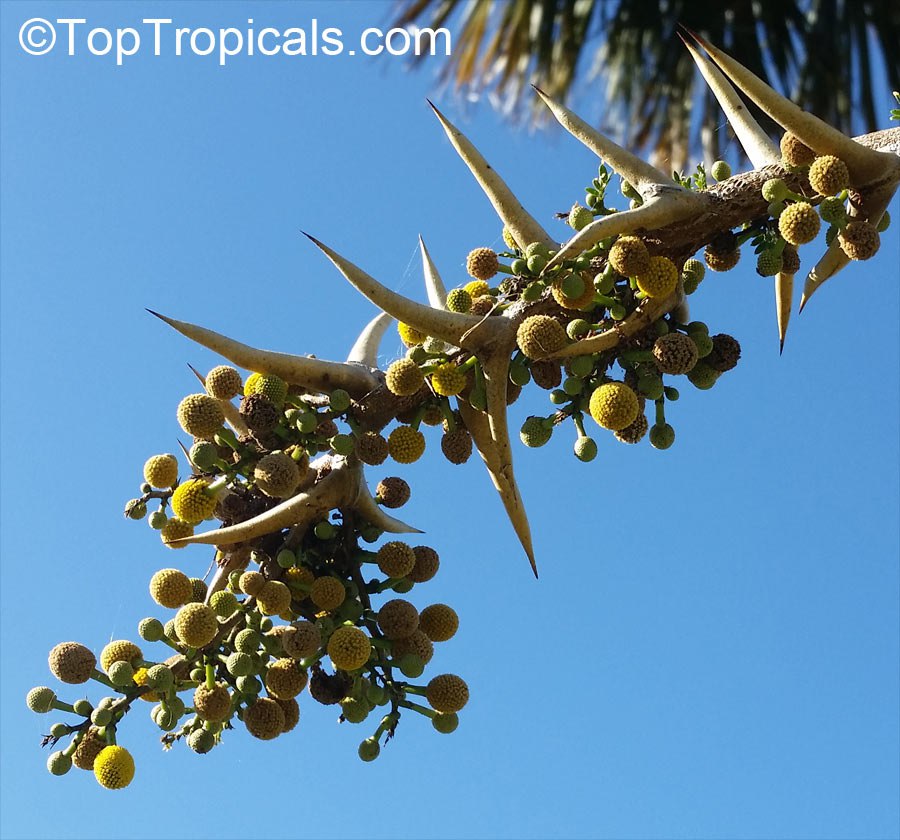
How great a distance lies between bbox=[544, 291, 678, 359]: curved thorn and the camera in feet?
8.37

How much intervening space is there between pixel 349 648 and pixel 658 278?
105 cm

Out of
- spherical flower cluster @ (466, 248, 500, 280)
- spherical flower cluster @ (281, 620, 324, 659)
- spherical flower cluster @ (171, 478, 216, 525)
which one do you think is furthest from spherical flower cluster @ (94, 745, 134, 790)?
spherical flower cluster @ (466, 248, 500, 280)

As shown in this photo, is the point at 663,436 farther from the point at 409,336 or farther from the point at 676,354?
the point at 409,336

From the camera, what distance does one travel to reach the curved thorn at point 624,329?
2.55m

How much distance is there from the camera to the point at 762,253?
103 inches

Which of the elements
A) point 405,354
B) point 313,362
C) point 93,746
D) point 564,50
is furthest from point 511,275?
point 564,50

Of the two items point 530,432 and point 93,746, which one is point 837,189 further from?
point 93,746

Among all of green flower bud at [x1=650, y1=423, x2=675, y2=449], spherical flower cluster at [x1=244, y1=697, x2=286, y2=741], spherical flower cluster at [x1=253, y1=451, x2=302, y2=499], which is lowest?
spherical flower cluster at [x1=244, y1=697, x2=286, y2=741]

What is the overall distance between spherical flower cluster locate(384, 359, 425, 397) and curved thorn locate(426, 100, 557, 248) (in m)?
0.39

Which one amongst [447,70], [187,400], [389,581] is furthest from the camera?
[447,70]

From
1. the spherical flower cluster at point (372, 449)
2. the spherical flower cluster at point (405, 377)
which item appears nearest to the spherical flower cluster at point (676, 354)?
the spherical flower cluster at point (405, 377)

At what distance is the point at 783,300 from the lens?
273cm

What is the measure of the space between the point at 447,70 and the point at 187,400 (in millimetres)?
5896

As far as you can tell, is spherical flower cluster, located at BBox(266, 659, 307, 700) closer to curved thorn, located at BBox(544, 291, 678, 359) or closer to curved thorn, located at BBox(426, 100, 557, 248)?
curved thorn, located at BBox(544, 291, 678, 359)
